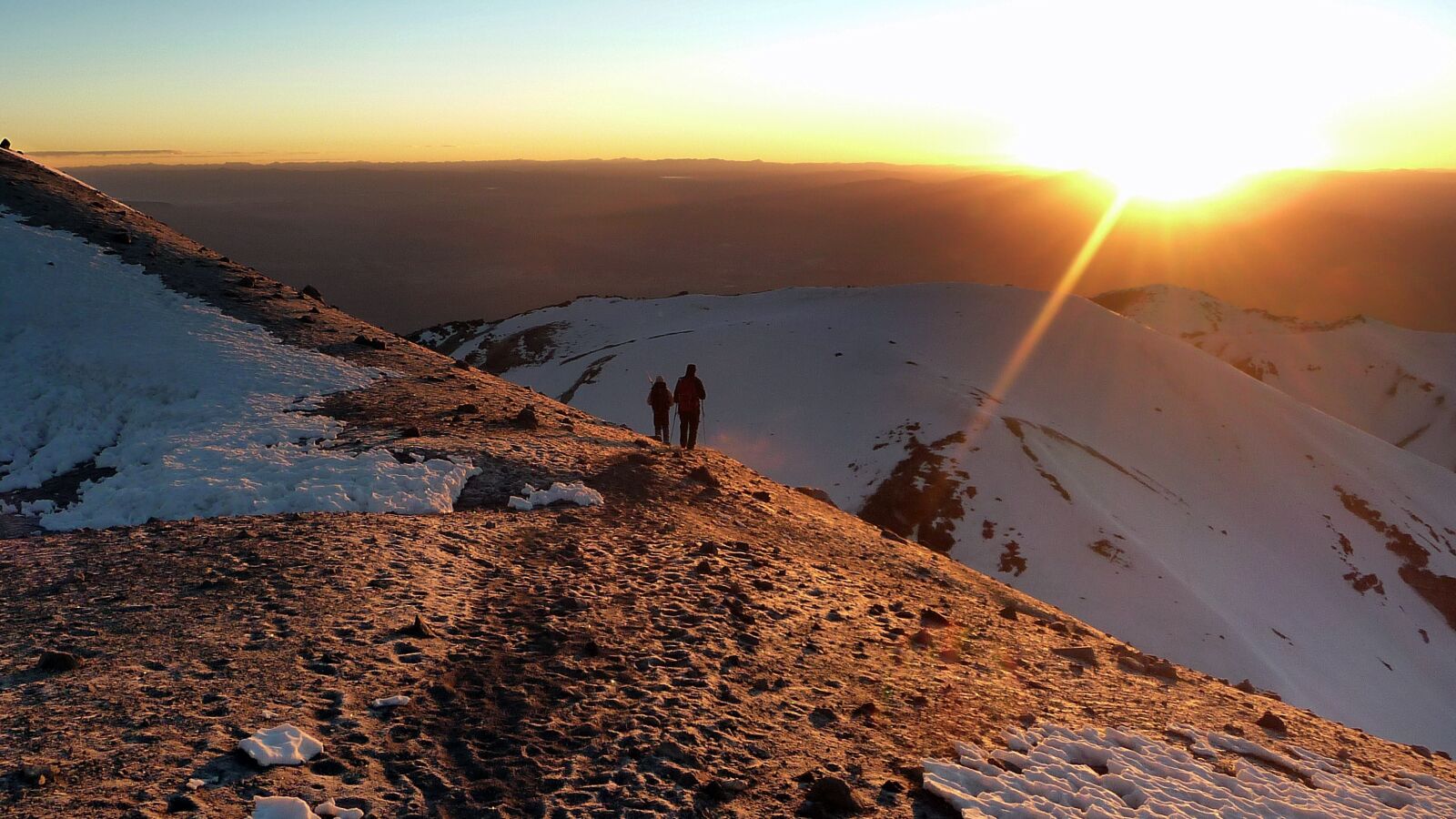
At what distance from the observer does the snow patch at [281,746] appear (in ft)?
20.1

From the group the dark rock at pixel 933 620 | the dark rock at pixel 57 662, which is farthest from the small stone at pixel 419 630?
the dark rock at pixel 933 620

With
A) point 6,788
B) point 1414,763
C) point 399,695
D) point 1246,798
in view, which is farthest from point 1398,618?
point 6,788

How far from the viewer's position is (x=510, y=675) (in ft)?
26.2

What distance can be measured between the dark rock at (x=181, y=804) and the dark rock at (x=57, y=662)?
2.38 meters

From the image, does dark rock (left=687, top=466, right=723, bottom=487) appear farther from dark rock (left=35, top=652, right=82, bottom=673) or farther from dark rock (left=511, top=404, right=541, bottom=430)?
dark rock (left=35, top=652, right=82, bottom=673)

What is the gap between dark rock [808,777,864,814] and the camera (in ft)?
22.2

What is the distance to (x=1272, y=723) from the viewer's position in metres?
10.8

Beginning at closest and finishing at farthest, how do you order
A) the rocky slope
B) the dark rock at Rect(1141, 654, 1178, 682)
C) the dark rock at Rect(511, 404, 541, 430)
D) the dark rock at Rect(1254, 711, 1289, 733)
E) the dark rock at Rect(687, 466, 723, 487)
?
the rocky slope
the dark rock at Rect(1254, 711, 1289, 733)
the dark rock at Rect(1141, 654, 1178, 682)
the dark rock at Rect(687, 466, 723, 487)
the dark rock at Rect(511, 404, 541, 430)

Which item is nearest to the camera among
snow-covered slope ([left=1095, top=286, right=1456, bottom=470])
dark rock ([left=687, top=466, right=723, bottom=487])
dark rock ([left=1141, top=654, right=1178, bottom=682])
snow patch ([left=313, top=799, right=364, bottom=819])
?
snow patch ([left=313, top=799, right=364, bottom=819])

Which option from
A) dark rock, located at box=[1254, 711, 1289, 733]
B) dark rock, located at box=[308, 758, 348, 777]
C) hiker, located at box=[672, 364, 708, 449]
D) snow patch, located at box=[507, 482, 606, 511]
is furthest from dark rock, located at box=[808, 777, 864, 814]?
hiker, located at box=[672, 364, 708, 449]

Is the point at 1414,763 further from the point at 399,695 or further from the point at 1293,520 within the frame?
the point at 1293,520

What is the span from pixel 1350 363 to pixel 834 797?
354ft

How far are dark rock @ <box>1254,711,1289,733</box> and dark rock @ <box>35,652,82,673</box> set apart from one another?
41.1 feet

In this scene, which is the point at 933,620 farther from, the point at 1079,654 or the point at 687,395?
the point at 687,395
